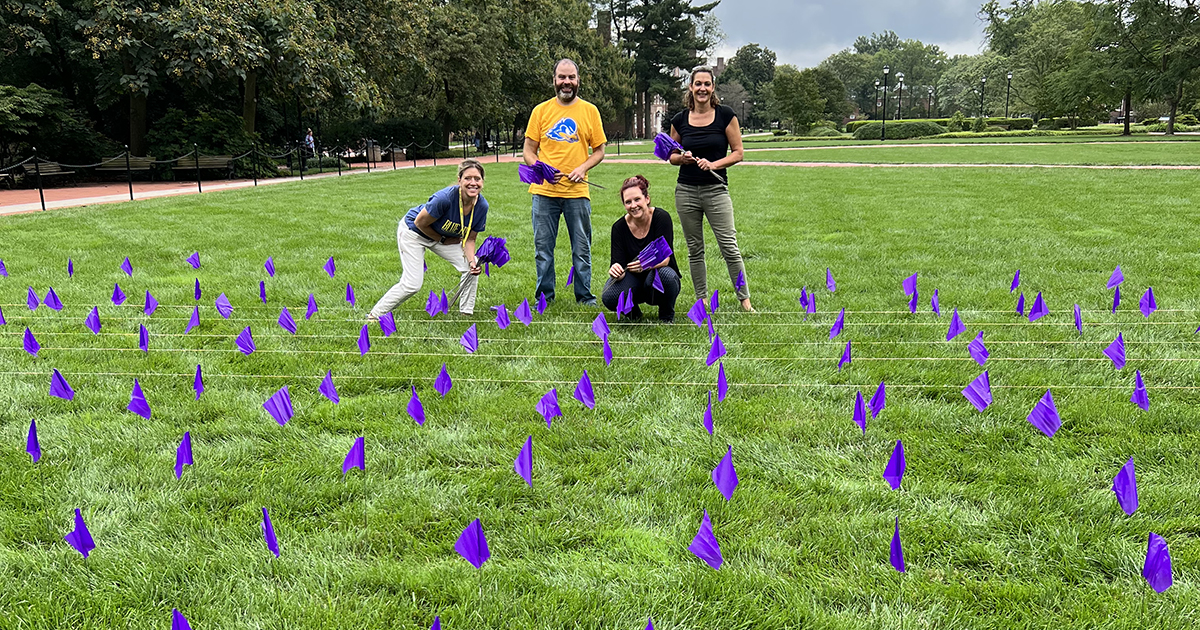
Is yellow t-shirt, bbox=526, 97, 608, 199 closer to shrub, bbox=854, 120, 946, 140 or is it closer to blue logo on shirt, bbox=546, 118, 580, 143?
blue logo on shirt, bbox=546, 118, 580, 143

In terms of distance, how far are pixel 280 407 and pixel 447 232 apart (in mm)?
1989

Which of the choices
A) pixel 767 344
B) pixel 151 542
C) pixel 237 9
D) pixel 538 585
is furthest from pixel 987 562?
pixel 237 9

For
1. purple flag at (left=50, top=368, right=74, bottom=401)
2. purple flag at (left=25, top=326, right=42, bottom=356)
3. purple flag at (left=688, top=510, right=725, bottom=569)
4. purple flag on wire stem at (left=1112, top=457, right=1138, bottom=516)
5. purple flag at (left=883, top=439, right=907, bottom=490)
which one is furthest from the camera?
purple flag at (left=25, top=326, right=42, bottom=356)

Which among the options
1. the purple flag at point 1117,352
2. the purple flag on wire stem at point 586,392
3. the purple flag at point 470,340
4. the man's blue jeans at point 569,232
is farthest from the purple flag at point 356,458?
the purple flag at point 1117,352

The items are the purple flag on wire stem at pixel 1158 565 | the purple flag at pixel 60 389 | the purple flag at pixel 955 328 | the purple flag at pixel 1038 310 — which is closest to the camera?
the purple flag on wire stem at pixel 1158 565

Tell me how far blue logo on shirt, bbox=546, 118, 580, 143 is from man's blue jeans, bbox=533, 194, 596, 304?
37cm

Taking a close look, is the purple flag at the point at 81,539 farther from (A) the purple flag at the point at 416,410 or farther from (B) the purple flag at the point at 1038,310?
(B) the purple flag at the point at 1038,310

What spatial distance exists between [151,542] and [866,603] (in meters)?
2.03

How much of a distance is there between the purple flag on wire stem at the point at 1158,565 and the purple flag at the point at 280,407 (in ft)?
8.94

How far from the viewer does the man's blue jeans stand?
4566 millimetres

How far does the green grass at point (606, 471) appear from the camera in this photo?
1863 millimetres

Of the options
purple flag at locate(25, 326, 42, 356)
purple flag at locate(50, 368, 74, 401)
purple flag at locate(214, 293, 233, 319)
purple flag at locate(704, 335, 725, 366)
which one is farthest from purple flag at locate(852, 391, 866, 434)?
purple flag at locate(25, 326, 42, 356)

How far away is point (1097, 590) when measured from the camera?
1863mm

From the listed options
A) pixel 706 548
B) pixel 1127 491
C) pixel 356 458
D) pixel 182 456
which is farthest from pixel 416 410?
pixel 1127 491
